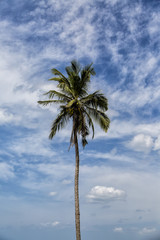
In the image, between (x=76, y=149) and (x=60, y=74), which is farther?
(x=60, y=74)

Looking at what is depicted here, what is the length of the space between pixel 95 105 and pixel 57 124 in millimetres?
4225

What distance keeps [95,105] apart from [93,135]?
3.01 metres

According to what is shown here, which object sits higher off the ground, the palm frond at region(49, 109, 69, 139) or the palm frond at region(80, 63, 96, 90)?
the palm frond at region(80, 63, 96, 90)

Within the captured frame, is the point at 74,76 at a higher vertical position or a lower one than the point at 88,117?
higher

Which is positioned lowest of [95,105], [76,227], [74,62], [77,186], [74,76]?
[76,227]

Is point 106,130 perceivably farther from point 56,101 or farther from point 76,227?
point 76,227

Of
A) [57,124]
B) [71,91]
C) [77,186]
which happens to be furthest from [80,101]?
[77,186]

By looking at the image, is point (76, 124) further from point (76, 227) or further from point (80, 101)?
point (76, 227)

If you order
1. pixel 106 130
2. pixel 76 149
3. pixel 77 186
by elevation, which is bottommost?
pixel 77 186

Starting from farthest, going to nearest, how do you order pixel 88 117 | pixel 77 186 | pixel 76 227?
pixel 88 117
pixel 77 186
pixel 76 227

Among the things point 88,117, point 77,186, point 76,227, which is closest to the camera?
point 76,227

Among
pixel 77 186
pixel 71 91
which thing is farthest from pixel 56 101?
pixel 77 186

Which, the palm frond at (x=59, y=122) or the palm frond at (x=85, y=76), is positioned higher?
the palm frond at (x=85, y=76)

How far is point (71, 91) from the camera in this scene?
93.1 feet
